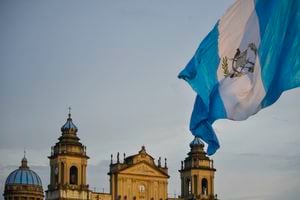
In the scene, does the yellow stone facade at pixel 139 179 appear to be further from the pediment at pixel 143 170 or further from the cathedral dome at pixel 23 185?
the cathedral dome at pixel 23 185

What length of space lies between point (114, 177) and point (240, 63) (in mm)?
59575

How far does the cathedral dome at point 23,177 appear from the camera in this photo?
252 feet

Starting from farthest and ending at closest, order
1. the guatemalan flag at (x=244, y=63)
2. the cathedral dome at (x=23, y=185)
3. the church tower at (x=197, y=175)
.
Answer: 1. the church tower at (x=197, y=175)
2. the cathedral dome at (x=23, y=185)
3. the guatemalan flag at (x=244, y=63)

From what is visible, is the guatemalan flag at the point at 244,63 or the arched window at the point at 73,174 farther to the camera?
the arched window at the point at 73,174

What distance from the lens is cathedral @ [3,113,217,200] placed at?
6981cm

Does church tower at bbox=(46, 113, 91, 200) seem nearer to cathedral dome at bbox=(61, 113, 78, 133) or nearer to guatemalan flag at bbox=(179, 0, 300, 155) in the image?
cathedral dome at bbox=(61, 113, 78, 133)

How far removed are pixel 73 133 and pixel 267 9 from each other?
5964cm

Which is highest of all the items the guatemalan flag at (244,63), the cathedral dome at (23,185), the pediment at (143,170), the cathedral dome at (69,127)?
the cathedral dome at (69,127)

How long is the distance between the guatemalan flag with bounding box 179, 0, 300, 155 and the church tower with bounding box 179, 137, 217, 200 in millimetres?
62923

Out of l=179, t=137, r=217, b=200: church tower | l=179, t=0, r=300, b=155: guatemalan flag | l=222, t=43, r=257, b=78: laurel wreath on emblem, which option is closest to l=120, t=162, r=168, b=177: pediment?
l=179, t=137, r=217, b=200: church tower

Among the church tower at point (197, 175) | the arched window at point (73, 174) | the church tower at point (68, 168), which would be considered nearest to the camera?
the church tower at point (68, 168)

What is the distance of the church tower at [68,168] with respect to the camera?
68625 mm

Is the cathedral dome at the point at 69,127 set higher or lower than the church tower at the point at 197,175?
higher

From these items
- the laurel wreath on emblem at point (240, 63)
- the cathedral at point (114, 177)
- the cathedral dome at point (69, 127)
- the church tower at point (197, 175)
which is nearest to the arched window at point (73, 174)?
the cathedral at point (114, 177)
